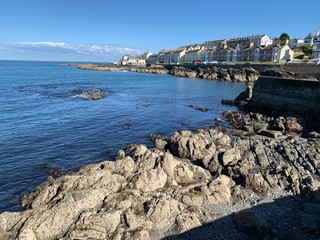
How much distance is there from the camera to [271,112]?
117 feet

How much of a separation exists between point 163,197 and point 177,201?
76 cm

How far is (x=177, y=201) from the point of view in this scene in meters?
12.6

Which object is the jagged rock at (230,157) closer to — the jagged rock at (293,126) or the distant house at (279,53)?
the jagged rock at (293,126)

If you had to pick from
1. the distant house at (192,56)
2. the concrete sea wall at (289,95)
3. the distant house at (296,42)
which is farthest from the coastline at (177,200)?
the distant house at (192,56)

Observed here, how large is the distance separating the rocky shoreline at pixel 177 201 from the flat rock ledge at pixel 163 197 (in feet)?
0.13

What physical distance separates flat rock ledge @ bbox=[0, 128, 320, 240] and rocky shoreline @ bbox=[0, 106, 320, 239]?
1.5 inches

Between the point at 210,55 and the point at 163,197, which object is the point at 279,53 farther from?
the point at 163,197

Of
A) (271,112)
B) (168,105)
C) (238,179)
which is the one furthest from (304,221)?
(168,105)

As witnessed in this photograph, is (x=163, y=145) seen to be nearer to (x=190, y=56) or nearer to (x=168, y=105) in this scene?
(x=168, y=105)

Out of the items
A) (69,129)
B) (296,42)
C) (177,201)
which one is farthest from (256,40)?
(177,201)

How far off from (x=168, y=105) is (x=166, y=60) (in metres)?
150

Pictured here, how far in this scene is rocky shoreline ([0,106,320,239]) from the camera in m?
10.8

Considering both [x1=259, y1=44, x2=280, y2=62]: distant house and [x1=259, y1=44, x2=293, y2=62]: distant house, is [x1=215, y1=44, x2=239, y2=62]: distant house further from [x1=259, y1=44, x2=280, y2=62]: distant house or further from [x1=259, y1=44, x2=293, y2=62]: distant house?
[x1=259, y1=44, x2=293, y2=62]: distant house

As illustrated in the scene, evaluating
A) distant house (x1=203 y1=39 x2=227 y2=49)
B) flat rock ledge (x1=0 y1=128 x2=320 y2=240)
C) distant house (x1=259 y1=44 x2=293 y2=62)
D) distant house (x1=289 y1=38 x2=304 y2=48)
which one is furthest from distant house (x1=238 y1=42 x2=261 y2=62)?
flat rock ledge (x1=0 y1=128 x2=320 y2=240)
